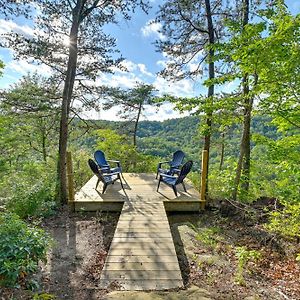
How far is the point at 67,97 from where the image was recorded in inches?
239

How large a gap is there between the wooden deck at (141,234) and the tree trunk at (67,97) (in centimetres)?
48

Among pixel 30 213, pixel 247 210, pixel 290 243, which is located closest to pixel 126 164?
pixel 30 213

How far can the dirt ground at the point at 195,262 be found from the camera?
9.20ft

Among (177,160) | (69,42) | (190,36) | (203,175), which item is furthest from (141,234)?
(190,36)

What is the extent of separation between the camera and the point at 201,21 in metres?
6.94

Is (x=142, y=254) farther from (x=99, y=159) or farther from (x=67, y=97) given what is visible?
(x=99, y=159)

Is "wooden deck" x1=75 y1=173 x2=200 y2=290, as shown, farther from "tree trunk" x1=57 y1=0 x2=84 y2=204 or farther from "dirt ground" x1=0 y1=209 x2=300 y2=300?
"tree trunk" x1=57 y1=0 x2=84 y2=204

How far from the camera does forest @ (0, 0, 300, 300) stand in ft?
9.96

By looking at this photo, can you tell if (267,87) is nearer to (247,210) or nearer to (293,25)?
(293,25)

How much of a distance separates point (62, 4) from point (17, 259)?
5.58m

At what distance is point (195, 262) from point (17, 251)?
2.33m

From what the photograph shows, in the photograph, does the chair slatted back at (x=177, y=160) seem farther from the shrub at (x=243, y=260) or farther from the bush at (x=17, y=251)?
the bush at (x=17, y=251)

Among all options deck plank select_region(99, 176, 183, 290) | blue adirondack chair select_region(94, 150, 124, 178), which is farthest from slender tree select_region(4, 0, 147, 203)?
deck plank select_region(99, 176, 183, 290)

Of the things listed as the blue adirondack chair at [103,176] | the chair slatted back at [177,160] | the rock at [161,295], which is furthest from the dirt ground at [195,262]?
the chair slatted back at [177,160]
